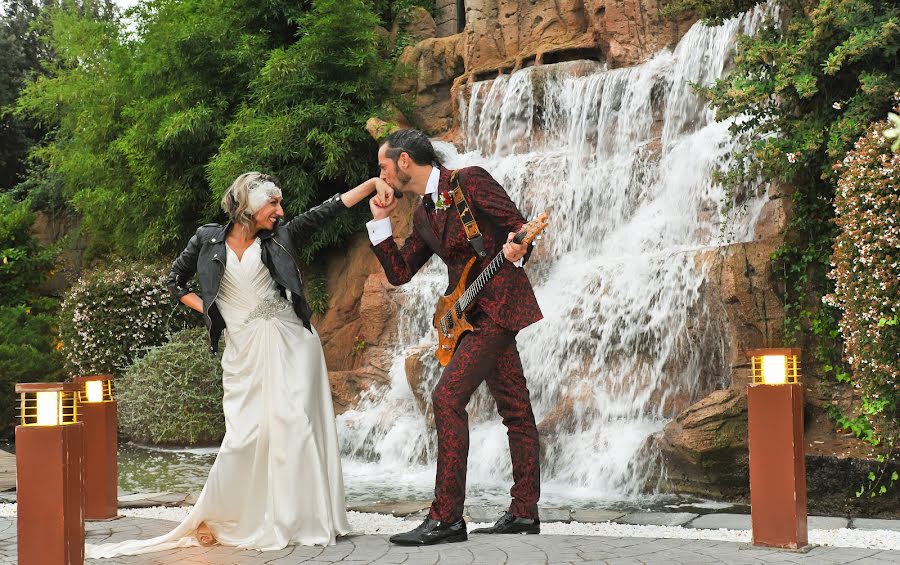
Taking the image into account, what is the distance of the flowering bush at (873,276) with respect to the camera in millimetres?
6367

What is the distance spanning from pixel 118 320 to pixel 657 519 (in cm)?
1021

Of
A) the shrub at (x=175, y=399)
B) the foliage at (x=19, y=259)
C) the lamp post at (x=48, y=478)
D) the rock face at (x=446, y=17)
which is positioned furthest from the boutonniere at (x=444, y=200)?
the foliage at (x=19, y=259)

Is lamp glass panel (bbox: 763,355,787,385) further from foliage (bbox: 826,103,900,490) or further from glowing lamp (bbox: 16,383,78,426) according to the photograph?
glowing lamp (bbox: 16,383,78,426)

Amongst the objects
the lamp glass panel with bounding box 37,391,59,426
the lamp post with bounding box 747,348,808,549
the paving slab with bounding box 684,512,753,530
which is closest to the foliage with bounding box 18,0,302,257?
the paving slab with bounding box 684,512,753,530

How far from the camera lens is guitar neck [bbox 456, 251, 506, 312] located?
4641 millimetres

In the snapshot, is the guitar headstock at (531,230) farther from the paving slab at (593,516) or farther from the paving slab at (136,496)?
the paving slab at (136,496)

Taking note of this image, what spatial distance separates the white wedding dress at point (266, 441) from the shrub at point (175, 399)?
22.1 ft

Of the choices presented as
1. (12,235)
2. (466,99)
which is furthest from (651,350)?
(12,235)

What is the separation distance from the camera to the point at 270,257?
493 cm

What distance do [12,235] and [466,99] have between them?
9.49 metres

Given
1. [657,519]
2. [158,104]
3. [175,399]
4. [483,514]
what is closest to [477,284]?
[483,514]

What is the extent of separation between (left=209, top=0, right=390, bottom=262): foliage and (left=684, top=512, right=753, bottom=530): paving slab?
845cm

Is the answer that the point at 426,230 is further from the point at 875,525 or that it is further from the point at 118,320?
the point at 118,320

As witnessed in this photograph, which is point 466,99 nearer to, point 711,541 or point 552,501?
point 552,501
